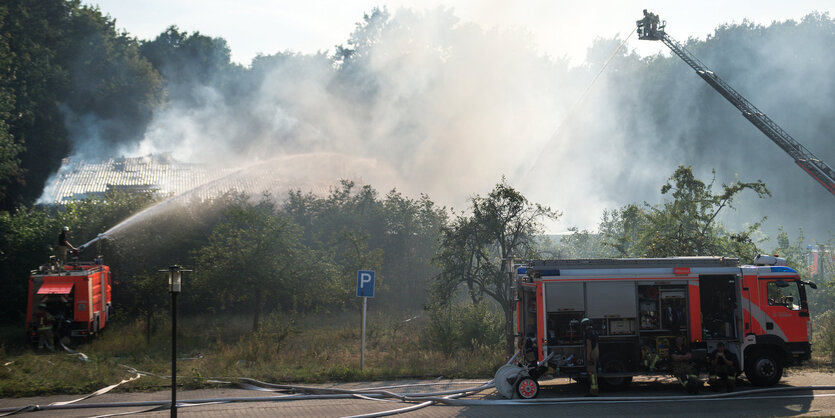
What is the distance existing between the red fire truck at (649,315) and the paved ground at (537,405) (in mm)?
671

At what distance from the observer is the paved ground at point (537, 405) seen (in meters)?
12.2

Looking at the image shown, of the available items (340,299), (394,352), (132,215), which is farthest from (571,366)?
(132,215)

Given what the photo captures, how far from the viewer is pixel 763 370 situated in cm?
1473

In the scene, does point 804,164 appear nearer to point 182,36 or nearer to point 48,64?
point 48,64

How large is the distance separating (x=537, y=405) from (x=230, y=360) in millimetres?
8985

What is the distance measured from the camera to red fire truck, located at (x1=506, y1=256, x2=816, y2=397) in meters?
14.2

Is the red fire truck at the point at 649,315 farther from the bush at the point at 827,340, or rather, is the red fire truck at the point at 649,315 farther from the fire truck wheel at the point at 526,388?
the bush at the point at 827,340

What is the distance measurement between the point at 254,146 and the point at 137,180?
1770 cm

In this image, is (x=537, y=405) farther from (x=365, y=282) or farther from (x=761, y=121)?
(x=761, y=121)

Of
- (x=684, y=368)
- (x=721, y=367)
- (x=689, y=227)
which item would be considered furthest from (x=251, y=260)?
(x=689, y=227)

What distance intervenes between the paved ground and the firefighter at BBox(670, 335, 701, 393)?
0.37 m

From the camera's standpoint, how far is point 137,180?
4538cm

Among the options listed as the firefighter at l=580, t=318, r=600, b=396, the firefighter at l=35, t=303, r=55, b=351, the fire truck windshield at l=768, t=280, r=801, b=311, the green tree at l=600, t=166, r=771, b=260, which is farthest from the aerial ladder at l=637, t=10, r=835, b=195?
the firefighter at l=35, t=303, r=55, b=351

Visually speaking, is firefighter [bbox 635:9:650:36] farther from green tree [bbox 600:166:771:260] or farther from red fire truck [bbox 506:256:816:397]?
red fire truck [bbox 506:256:816:397]
